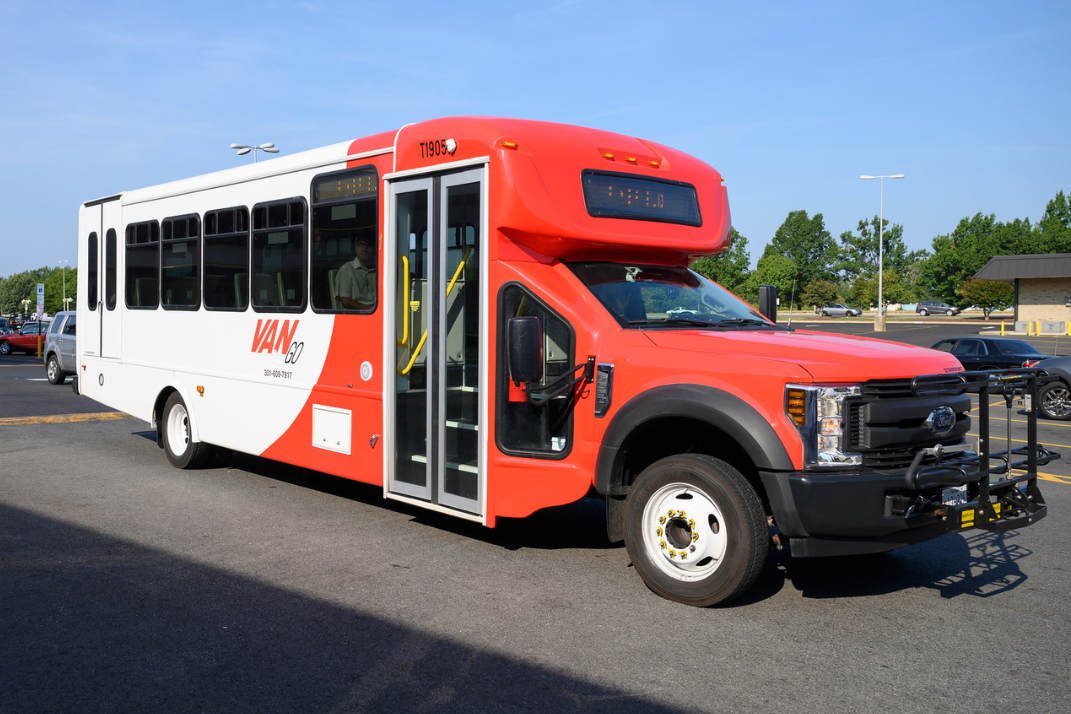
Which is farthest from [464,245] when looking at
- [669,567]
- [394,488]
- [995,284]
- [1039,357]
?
[995,284]

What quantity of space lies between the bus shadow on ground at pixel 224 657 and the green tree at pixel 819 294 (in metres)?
98.6

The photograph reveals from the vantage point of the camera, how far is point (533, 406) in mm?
5719

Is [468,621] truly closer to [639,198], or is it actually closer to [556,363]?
[556,363]

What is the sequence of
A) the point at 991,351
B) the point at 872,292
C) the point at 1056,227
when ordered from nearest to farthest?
the point at 991,351 < the point at 1056,227 < the point at 872,292

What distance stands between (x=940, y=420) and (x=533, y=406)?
2.42 metres

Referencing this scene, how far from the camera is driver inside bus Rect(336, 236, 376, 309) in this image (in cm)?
688

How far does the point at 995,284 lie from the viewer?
67.2 meters

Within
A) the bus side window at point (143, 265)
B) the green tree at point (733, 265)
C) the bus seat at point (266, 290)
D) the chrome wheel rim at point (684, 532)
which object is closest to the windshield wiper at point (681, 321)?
the chrome wheel rim at point (684, 532)

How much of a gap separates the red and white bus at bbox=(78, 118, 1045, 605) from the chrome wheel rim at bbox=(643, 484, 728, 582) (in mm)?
13

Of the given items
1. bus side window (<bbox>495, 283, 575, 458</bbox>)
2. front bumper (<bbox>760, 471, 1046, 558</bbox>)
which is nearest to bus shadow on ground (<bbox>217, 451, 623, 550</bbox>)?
bus side window (<bbox>495, 283, 575, 458</bbox>)

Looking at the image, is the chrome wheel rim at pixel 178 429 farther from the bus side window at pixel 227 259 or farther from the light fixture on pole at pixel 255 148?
the light fixture on pole at pixel 255 148

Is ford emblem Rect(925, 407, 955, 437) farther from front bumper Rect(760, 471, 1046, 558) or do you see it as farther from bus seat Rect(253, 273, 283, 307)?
bus seat Rect(253, 273, 283, 307)

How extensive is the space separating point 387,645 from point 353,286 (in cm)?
339

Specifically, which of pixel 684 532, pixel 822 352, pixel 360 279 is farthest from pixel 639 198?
pixel 684 532
